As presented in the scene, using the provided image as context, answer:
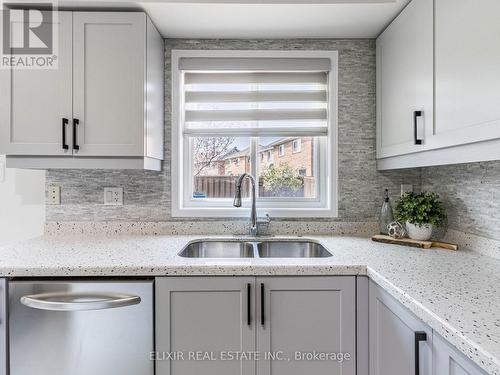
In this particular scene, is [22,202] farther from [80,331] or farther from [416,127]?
[416,127]

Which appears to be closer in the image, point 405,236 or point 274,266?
point 274,266

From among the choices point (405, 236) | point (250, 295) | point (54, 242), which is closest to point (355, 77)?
point (405, 236)

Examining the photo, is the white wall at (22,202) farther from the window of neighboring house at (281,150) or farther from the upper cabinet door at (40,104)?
the window of neighboring house at (281,150)

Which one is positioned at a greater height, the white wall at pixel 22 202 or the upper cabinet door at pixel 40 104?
the upper cabinet door at pixel 40 104

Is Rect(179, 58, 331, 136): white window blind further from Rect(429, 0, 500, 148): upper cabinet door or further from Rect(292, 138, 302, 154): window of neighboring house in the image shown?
Rect(429, 0, 500, 148): upper cabinet door

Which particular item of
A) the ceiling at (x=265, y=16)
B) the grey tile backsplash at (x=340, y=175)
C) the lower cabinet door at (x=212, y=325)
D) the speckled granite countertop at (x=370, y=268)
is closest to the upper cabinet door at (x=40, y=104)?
the ceiling at (x=265, y=16)

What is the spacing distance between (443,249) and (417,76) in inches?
33.3

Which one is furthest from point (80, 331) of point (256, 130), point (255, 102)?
point (255, 102)

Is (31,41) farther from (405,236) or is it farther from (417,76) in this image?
(405,236)

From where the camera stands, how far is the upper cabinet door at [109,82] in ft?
5.36

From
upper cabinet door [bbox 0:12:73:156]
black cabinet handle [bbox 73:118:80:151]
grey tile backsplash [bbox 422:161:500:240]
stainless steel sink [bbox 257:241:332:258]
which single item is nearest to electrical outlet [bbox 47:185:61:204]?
upper cabinet door [bbox 0:12:73:156]

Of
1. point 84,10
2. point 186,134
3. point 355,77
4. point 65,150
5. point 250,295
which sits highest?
point 84,10

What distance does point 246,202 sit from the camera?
2098 millimetres

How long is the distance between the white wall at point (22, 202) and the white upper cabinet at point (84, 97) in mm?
395
